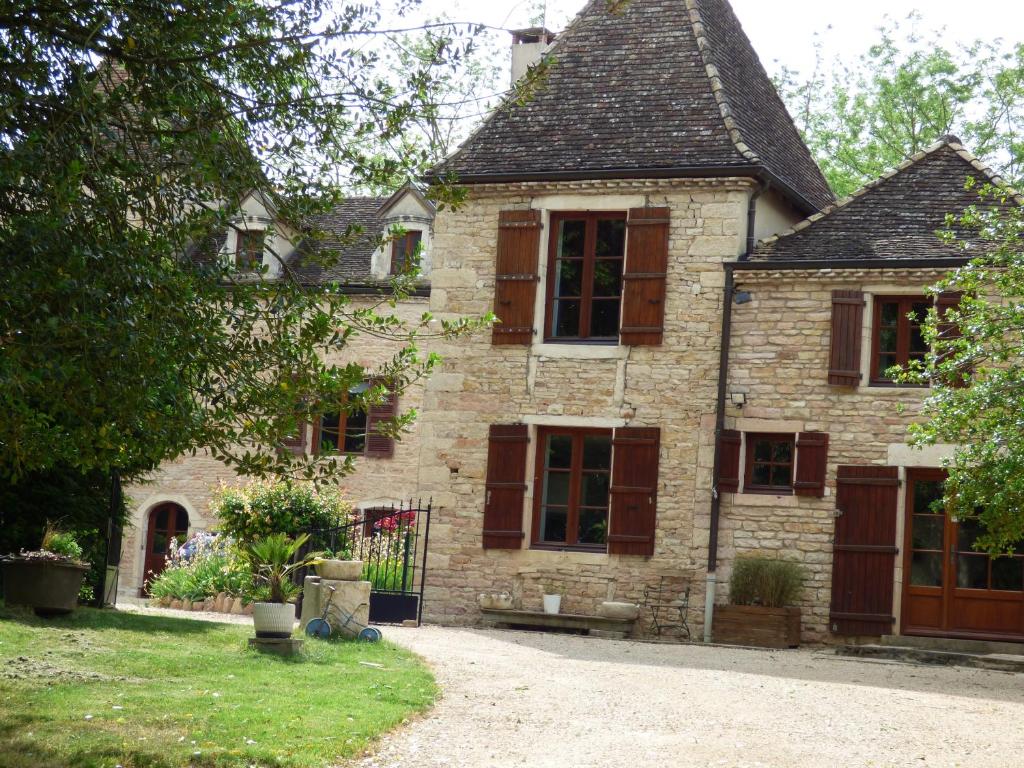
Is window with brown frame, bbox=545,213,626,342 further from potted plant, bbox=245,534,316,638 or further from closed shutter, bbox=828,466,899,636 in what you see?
potted plant, bbox=245,534,316,638

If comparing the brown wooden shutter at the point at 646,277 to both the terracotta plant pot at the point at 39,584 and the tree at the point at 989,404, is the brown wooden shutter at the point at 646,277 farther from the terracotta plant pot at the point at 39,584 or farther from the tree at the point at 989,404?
the terracotta plant pot at the point at 39,584

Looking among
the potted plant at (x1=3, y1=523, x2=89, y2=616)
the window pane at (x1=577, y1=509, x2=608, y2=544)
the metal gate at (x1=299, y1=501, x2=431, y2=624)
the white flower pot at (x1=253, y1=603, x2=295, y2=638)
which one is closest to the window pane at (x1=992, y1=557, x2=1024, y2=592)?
the window pane at (x1=577, y1=509, x2=608, y2=544)

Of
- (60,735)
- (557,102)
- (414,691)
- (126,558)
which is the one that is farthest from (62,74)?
(126,558)

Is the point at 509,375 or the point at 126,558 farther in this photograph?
the point at 126,558

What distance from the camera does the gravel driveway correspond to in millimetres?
7711

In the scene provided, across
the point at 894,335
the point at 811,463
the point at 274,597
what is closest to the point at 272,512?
the point at 274,597

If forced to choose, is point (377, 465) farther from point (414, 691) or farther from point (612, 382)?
point (414, 691)

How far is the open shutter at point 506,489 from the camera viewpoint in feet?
53.1

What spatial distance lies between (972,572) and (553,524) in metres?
4.68

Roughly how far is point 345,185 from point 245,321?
4.04 ft

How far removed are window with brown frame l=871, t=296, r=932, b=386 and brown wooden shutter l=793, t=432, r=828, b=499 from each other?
894 millimetres

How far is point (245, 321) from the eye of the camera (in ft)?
26.8

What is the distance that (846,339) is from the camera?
15258mm

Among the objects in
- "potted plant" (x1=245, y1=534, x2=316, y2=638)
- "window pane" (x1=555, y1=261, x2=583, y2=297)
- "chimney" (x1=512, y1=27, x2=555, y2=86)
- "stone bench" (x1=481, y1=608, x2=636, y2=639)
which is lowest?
"stone bench" (x1=481, y1=608, x2=636, y2=639)
